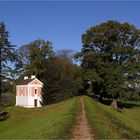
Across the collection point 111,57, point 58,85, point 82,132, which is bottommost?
point 82,132

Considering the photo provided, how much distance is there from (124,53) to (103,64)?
4783 millimetres

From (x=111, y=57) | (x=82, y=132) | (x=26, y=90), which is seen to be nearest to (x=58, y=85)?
(x=26, y=90)

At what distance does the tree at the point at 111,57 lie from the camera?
221 feet

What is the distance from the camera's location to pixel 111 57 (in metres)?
71.0

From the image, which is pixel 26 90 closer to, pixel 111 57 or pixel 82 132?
pixel 111 57

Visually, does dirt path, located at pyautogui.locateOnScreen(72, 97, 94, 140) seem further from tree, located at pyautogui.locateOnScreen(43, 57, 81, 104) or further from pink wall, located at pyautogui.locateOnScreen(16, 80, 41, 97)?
pink wall, located at pyautogui.locateOnScreen(16, 80, 41, 97)

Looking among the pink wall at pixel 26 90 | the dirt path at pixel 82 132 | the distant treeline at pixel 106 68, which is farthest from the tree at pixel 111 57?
the dirt path at pixel 82 132

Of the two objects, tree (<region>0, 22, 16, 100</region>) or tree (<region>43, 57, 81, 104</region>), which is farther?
tree (<region>43, 57, 81, 104</region>)

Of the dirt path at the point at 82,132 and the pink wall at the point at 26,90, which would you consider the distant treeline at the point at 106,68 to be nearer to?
the pink wall at the point at 26,90

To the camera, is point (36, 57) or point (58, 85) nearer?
point (58, 85)

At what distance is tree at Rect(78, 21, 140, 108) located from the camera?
67250mm

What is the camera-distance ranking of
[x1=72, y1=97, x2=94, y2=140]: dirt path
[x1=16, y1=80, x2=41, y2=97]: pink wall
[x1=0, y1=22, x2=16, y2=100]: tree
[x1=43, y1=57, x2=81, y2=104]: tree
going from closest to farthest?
[x1=72, y1=97, x2=94, y2=140]: dirt path < [x1=0, y1=22, x2=16, y2=100]: tree < [x1=43, y1=57, x2=81, y2=104]: tree < [x1=16, y1=80, x2=41, y2=97]: pink wall

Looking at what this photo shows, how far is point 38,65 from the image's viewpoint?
294 feet

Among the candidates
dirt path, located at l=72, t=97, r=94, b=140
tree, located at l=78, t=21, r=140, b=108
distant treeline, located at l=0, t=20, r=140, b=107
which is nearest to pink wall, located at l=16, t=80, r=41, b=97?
distant treeline, located at l=0, t=20, r=140, b=107
